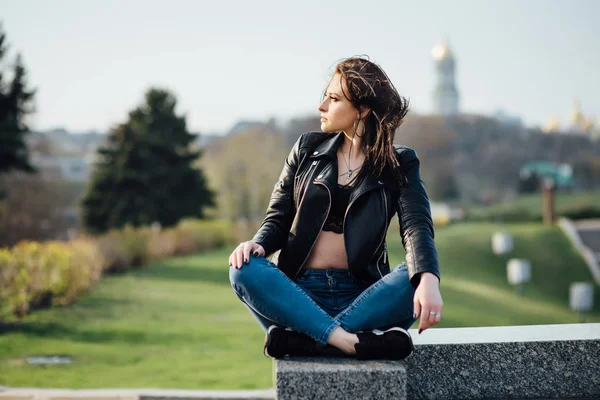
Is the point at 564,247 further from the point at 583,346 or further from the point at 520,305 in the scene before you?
the point at 583,346

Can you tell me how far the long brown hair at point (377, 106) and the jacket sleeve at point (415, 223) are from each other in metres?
0.05

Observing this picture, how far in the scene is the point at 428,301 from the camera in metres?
2.36

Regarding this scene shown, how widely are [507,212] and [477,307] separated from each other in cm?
2549

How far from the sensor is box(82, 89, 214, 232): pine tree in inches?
939

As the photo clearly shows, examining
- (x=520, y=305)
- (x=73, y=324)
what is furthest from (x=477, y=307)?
(x=73, y=324)

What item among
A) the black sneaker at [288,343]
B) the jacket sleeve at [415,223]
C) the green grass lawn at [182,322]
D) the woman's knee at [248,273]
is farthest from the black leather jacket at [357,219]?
the green grass lawn at [182,322]

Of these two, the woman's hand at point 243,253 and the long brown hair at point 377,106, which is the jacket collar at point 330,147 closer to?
the long brown hair at point 377,106

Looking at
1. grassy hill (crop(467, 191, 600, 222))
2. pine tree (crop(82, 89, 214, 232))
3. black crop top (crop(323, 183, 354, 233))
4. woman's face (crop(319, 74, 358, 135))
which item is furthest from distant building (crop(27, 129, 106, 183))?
black crop top (crop(323, 183, 354, 233))

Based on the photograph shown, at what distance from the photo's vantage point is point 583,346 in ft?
9.05

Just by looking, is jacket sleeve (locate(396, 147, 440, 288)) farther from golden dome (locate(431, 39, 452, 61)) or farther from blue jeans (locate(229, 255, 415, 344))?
golden dome (locate(431, 39, 452, 61))

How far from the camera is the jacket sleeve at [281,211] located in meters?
2.70

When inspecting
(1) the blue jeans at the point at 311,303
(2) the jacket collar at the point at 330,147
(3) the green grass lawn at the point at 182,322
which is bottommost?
(3) the green grass lawn at the point at 182,322

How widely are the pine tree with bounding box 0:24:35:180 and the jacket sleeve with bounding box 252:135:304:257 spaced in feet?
46.4

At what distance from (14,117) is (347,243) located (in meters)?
15.5
